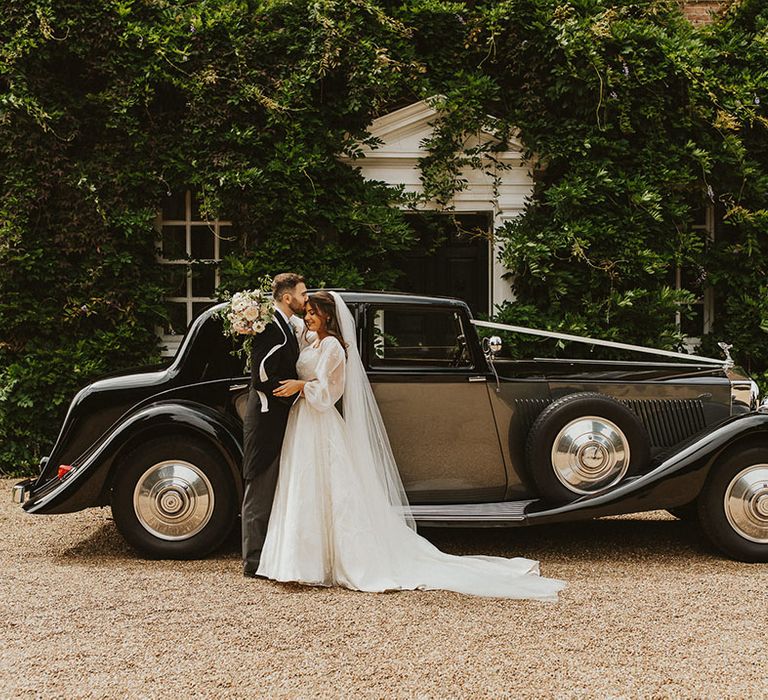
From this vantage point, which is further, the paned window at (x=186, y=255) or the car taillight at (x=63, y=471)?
the paned window at (x=186, y=255)

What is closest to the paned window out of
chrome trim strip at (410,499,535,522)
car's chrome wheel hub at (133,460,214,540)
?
car's chrome wheel hub at (133,460,214,540)

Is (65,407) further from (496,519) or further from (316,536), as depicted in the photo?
(496,519)

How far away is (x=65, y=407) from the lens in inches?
297

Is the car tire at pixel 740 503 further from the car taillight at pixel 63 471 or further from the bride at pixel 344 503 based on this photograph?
the car taillight at pixel 63 471

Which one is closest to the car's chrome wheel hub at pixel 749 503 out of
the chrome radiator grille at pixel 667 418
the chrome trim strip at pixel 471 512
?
the chrome radiator grille at pixel 667 418

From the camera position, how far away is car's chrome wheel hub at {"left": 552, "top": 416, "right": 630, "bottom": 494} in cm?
460

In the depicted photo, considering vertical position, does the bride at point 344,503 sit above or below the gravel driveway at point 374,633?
above

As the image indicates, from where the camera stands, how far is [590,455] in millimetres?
4598

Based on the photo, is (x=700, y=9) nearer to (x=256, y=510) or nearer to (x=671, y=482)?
(x=671, y=482)

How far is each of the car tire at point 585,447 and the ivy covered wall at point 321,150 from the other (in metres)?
3.06

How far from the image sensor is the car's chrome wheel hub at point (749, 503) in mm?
4613

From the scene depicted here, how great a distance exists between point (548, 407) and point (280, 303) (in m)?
1.79

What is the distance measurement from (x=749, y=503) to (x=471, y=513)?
1.72 metres

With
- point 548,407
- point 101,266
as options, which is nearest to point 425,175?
point 101,266
